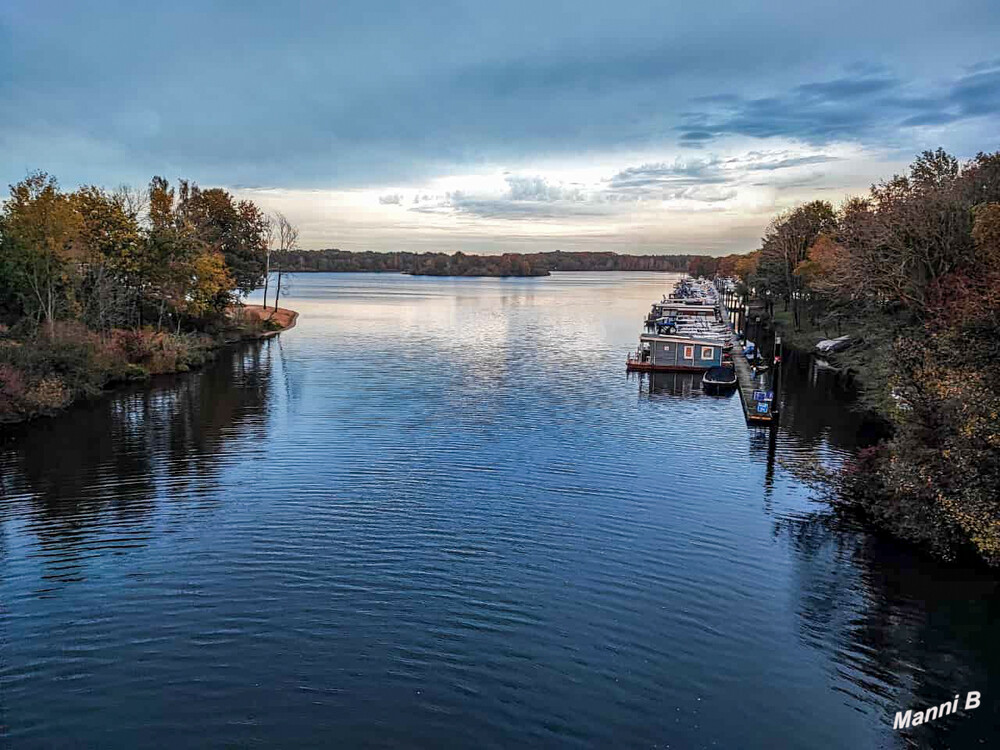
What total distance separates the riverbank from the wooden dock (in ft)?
121

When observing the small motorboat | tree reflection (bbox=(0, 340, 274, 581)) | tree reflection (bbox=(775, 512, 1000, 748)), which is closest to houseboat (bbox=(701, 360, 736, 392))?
the small motorboat

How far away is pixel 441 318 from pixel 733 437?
69208mm

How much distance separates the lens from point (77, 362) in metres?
40.3

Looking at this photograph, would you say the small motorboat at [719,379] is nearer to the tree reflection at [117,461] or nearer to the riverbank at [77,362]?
the tree reflection at [117,461]

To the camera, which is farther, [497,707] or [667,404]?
[667,404]

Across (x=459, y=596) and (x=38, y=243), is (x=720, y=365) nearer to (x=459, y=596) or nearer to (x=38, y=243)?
(x=459, y=596)

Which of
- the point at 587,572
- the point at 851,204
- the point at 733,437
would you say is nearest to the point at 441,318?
the point at 851,204

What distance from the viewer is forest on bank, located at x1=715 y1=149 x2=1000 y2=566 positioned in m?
18.7

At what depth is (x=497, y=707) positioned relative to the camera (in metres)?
13.0

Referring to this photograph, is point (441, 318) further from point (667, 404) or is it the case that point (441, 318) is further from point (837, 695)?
point (837, 695)

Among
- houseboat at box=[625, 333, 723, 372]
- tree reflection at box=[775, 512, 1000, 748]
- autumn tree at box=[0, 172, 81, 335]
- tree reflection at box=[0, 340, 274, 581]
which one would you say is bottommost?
tree reflection at box=[775, 512, 1000, 748]

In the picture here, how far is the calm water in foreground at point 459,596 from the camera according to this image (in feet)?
41.9

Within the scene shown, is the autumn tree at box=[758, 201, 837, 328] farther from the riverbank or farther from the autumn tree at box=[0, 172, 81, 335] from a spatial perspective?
the autumn tree at box=[0, 172, 81, 335]

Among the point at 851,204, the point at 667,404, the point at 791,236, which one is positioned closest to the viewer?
the point at 667,404
